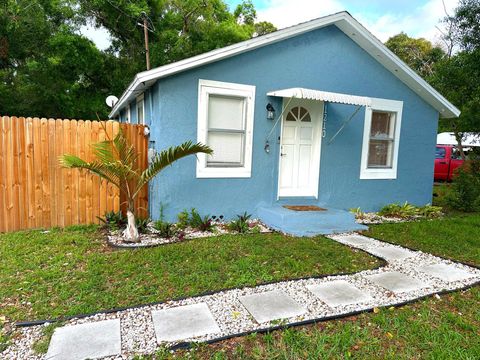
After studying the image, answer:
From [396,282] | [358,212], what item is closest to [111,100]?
[358,212]

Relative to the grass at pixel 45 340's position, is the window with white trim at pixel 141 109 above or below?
above

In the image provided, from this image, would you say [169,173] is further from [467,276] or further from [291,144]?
[467,276]

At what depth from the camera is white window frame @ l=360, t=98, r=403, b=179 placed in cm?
769

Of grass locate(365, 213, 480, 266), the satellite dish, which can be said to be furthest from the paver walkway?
the satellite dish

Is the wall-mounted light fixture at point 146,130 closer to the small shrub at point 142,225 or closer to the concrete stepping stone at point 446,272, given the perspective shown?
the small shrub at point 142,225

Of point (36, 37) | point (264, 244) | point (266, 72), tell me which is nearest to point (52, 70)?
point (36, 37)

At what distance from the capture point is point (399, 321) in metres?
2.91

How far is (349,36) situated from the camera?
23.6 ft

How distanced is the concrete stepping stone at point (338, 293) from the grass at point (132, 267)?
1.04ft

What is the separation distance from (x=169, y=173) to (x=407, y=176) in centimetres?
625

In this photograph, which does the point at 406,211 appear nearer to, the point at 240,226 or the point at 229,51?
the point at 240,226

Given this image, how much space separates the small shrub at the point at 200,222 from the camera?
5.77 m

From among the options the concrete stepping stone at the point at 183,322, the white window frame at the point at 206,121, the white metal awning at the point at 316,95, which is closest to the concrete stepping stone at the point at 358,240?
the white window frame at the point at 206,121

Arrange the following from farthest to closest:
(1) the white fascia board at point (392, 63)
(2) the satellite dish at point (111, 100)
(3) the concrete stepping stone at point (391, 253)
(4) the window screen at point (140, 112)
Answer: (2) the satellite dish at point (111, 100), (4) the window screen at point (140, 112), (1) the white fascia board at point (392, 63), (3) the concrete stepping stone at point (391, 253)
